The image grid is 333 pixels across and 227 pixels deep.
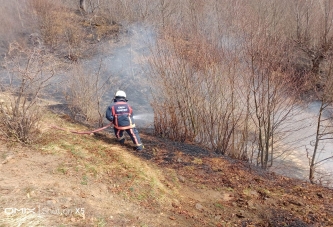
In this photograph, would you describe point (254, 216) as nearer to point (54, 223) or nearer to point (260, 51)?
point (54, 223)

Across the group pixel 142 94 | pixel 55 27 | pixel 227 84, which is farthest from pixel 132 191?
pixel 55 27

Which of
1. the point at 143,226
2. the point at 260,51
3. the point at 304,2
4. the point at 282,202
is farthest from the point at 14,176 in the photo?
the point at 304,2

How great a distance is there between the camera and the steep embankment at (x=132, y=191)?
3.24 m

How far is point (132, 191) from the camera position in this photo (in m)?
4.08

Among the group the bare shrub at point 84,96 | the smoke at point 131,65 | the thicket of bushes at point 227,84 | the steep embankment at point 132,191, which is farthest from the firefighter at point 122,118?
the smoke at point 131,65

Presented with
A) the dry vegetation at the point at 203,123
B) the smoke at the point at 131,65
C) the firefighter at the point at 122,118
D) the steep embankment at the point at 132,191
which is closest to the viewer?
the steep embankment at the point at 132,191

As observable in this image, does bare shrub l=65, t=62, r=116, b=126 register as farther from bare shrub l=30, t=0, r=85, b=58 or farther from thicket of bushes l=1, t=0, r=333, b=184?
bare shrub l=30, t=0, r=85, b=58

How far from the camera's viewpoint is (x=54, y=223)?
2.89 meters

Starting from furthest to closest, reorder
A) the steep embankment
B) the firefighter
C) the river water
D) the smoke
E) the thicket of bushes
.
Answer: the smoke → the river water → the thicket of bushes → the firefighter → the steep embankment

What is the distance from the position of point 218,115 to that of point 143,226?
4895 millimetres

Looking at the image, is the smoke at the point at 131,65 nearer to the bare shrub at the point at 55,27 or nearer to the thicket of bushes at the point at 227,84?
the bare shrub at the point at 55,27

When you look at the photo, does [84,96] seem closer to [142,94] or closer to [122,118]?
[122,118]

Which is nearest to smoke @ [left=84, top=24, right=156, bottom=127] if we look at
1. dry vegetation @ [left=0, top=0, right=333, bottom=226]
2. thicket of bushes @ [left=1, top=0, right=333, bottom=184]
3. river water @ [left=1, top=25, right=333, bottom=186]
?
river water @ [left=1, top=25, right=333, bottom=186]

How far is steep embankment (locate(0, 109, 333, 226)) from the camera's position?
324 centimetres
